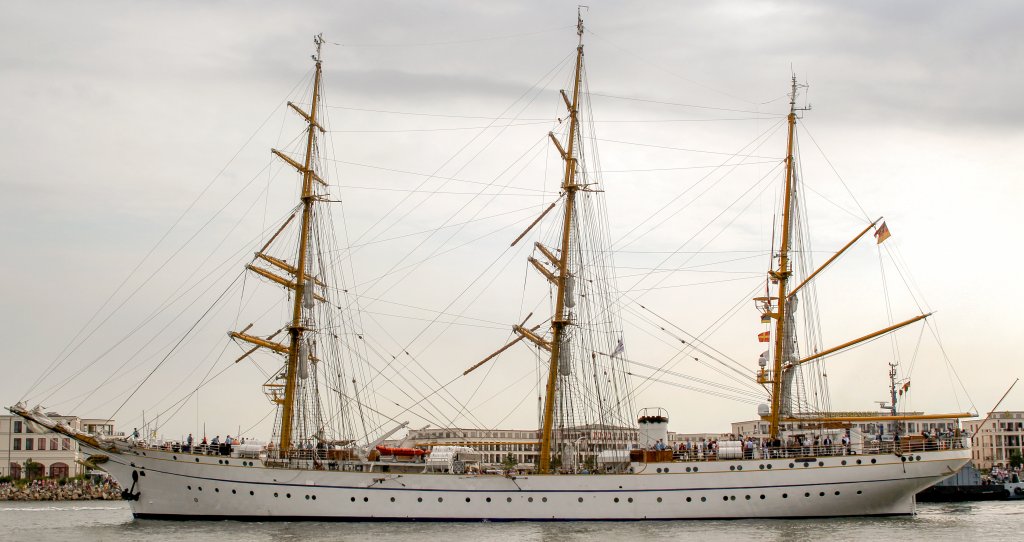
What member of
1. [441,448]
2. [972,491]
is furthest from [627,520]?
[972,491]

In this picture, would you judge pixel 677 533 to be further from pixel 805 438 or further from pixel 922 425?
pixel 922 425

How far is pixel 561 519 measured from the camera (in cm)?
4938

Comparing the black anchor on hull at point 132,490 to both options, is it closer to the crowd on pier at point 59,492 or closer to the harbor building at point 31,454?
the crowd on pier at point 59,492

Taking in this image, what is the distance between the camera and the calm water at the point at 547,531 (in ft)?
137

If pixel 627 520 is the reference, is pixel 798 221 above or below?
above

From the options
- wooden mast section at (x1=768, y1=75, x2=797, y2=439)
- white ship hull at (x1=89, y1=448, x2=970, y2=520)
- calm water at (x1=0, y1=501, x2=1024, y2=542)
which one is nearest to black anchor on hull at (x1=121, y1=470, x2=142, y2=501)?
calm water at (x1=0, y1=501, x2=1024, y2=542)

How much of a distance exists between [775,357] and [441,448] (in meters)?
17.3

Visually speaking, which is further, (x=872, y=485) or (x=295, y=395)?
(x=295, y=395)

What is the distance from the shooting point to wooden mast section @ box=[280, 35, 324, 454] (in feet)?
176


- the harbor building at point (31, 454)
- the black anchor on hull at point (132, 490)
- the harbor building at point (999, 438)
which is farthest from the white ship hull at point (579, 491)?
the harbor building at point (999, 438)

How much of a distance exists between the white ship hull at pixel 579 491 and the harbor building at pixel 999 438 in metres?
121

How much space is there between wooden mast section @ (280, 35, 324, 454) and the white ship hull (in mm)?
3580

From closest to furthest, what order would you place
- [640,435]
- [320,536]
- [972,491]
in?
[320,536] < [640,435] < [972,491]

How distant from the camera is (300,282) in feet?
180
